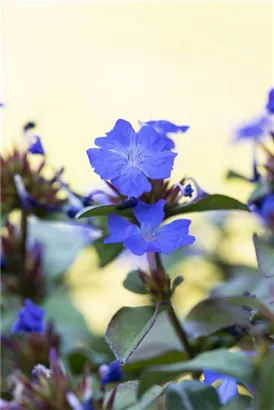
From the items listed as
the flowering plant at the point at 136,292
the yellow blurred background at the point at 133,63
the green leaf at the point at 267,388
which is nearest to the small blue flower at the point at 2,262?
the flowering plant at the point at 136,292

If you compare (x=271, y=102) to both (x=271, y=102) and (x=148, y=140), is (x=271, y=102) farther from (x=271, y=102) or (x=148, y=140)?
(x=148, y=140)

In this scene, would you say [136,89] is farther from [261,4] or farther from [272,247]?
[272,247]

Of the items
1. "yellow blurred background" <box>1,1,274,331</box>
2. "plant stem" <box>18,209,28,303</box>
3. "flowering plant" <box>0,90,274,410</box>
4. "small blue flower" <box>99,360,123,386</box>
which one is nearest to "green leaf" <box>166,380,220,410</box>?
"flowering plant" <box>0,90,274,410</box>

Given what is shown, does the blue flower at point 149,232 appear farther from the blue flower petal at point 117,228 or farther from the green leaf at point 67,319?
the green leaf at point 67,319

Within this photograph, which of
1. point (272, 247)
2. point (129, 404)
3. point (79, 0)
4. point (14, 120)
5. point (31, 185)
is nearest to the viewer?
point (129, 404)

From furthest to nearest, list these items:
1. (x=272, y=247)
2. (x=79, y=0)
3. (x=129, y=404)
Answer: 1. (x=79, y=0)
2. (x=272, y=247)
3. (x=129, y=404)

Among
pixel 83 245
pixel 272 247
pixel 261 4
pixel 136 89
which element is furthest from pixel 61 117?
pixel 272 247

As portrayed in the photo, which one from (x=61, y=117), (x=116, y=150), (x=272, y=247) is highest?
(x=116, y=150)
